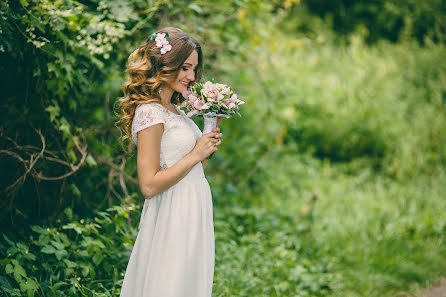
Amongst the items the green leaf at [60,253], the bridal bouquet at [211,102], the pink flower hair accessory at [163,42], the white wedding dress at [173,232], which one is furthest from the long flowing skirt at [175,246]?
the green leaf at [60,253]

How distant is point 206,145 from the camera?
7.96 feet

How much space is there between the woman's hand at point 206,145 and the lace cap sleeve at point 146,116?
0.22 meters

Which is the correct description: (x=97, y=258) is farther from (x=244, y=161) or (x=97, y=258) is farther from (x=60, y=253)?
(x=244, y=161)

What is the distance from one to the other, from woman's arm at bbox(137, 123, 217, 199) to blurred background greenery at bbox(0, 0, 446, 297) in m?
1.10

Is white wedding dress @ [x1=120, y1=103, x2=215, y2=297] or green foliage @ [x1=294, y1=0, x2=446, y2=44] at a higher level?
white wedding dress @ [x1=120, y1=103, x2=215, y2=297]

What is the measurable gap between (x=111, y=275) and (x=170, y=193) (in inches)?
52.8

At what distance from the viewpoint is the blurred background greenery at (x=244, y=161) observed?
3.26 m

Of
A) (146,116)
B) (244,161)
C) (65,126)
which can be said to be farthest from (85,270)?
(244,161)

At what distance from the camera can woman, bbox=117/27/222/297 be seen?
2.34 m

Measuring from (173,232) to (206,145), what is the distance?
0.49 meters

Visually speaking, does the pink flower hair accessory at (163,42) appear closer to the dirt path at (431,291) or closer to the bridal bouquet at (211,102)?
the bridal bouquet at (211,102)

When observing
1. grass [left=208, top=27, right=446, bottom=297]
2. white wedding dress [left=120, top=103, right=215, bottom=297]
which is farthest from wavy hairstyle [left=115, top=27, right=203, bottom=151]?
grass [left=208, top=27, right=446, bottom=297]

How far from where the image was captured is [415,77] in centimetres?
817

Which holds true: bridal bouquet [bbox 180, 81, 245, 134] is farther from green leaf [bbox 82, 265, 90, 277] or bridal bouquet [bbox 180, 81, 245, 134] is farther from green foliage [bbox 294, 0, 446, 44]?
green foliage [bbox 294, 0, 446, 44]
